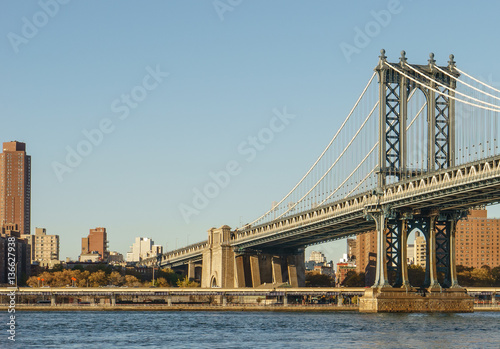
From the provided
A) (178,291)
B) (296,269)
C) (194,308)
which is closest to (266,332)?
(194,308)

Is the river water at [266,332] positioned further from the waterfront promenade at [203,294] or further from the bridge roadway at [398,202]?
the waterfront promenade at [203,294]

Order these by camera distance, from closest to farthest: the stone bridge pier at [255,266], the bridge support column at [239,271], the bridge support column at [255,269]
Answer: the bridge support column at [255,269] < the stone bridge pier at [255,266] < the bridge support column at [239,271]

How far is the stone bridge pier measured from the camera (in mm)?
164125

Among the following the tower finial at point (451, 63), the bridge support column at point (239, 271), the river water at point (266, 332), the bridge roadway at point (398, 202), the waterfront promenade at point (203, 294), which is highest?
the tower finial at point (451, 63)

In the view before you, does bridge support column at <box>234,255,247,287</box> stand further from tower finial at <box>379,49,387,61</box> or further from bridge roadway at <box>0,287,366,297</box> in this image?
tower finial at <box>379,49,387,61</box>

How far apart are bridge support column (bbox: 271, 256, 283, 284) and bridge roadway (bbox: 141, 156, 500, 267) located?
14.1m

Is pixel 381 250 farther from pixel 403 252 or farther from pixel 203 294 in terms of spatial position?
pixel 203 294

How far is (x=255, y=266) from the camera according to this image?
165 m

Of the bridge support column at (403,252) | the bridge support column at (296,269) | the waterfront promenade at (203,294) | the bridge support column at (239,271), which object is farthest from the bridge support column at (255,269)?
the bridge support column at (403,252)

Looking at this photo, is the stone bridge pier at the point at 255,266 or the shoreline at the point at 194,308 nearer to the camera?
the shoreline at the point at 194,308

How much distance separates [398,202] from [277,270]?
2475 inches

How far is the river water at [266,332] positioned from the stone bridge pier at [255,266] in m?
58.4

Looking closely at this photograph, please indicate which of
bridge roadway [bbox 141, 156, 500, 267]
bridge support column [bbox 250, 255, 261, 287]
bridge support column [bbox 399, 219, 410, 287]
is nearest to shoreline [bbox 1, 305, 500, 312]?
bridge roadway [bbox 141, 156, 500, 267]

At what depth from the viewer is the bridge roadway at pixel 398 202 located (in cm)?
8688
